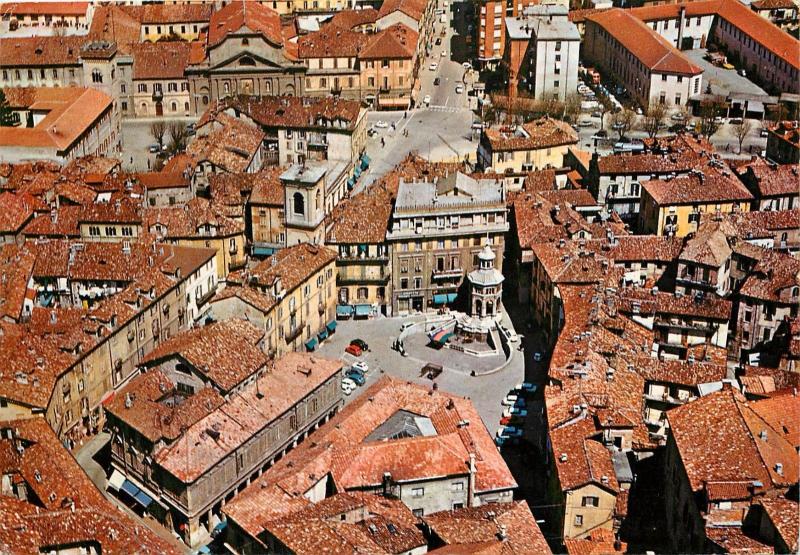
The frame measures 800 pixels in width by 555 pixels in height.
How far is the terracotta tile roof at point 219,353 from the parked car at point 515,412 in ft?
69.9

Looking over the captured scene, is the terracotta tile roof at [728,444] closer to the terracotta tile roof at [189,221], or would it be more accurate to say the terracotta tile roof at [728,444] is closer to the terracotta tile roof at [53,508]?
the terracotta tile roof at [53,508]

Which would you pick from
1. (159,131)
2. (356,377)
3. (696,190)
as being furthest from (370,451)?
(159,131)

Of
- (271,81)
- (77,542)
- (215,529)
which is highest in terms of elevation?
(271,81)

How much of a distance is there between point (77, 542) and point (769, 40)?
479ft

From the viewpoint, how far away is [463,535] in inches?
2849

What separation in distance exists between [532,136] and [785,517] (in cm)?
7936

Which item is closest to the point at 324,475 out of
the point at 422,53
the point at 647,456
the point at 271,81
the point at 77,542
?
the point at 77,542

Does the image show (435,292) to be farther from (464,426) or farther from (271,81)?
(271,81)

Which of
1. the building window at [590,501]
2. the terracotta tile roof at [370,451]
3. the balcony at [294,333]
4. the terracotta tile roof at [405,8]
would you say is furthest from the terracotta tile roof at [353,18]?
the building window at [590,501]

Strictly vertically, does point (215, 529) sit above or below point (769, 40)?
below

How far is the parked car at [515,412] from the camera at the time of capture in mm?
99188

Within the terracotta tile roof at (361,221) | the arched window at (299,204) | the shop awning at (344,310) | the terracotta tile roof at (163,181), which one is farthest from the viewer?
the terracotta tile roof at (163,181)

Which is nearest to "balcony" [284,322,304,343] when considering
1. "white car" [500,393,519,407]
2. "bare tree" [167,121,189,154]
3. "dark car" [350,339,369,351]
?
"dark car" [350,339,369,351]

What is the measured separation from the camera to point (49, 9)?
626ft
